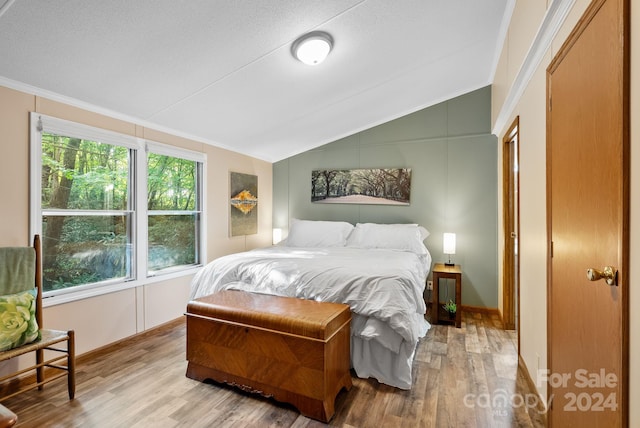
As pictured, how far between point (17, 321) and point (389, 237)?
3.40m

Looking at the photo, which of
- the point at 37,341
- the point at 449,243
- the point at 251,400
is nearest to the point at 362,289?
the point at 251,400

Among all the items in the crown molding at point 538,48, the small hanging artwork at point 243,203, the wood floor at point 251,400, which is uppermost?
the crown molding at point 538,48

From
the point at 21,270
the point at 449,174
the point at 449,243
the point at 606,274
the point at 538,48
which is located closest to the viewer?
the point at 606,274

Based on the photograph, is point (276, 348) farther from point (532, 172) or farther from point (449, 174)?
point (449, 174)

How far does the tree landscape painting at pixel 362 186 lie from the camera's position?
14.3ft

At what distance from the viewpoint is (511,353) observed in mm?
2736

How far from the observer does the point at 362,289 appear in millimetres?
2375

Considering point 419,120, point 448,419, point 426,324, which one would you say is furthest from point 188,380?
point 419,120

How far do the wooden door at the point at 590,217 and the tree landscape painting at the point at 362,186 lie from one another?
2.68 metres

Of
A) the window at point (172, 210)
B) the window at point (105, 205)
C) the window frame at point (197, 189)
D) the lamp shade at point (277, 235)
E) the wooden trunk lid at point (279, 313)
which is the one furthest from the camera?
the lamp shade at point (277, 235)

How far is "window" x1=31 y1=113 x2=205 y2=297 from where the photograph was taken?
2465 millimetres

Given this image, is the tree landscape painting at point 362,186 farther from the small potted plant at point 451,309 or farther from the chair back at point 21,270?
the chair back at point 21,270

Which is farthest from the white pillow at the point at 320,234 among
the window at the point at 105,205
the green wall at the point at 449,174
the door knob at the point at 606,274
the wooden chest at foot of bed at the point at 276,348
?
the door knob at the point at 606,274

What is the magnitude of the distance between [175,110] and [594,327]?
11.0 feet
